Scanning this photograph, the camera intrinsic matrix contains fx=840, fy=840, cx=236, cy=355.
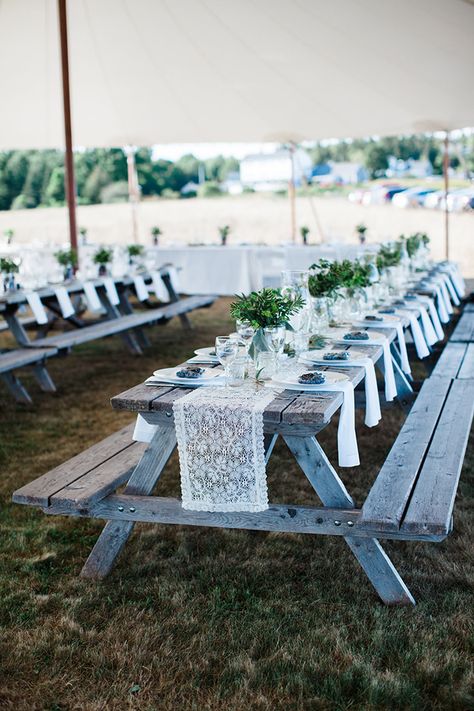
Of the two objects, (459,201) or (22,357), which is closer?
(22,357)

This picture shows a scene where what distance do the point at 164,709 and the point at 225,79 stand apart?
858cm

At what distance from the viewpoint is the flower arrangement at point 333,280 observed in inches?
153

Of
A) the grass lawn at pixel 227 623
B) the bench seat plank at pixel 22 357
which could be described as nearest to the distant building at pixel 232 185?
the bench seat plank at pixel 22 357

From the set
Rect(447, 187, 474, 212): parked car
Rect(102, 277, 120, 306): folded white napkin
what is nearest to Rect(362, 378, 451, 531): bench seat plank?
Rect(102, 277, 120, 306): folded white napkin

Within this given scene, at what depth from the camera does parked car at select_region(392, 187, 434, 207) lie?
947 inches

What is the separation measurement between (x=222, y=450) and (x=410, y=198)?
23034 millimetres

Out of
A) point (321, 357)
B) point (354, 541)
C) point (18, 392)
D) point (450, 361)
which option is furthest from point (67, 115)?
point (354, 541)

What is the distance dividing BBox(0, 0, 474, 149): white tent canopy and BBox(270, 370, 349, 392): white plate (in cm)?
542

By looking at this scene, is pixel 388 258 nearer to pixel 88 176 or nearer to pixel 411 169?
pixel 88 176

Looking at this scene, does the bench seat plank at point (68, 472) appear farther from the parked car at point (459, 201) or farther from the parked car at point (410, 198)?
the parked car at point (410, 198)

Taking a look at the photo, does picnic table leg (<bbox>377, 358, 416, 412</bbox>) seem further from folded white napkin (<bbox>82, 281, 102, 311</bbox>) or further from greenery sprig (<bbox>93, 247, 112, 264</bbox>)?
greenery sprig (<bbox>93, 247, 112, 264</bbox>)

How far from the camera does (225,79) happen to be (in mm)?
9703

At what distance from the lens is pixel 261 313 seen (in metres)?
2.82

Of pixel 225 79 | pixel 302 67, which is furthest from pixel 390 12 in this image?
pixel 225 79
